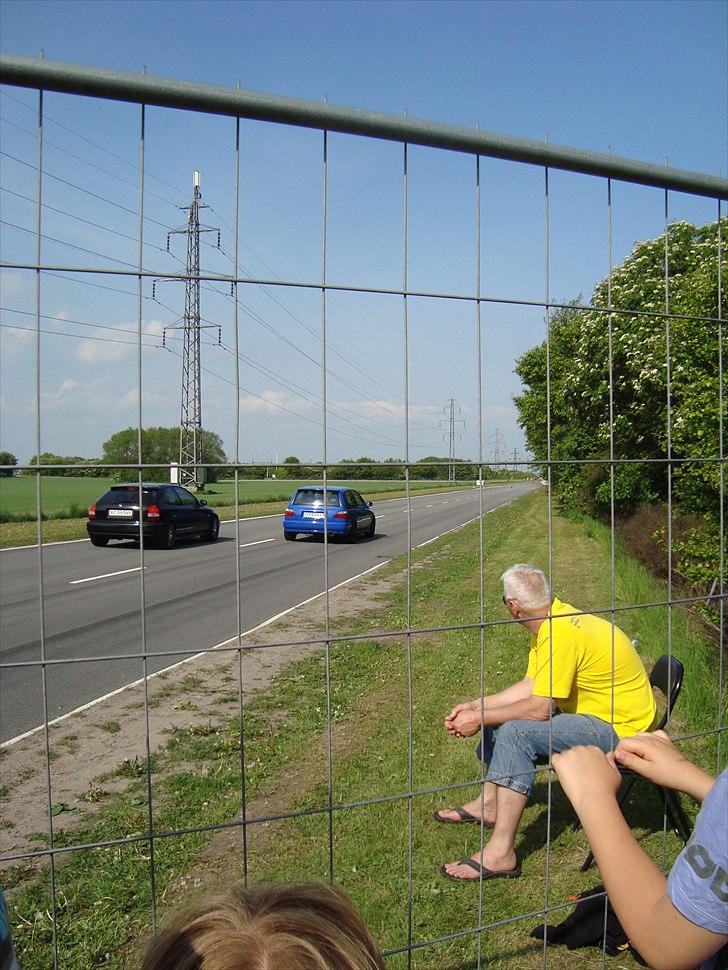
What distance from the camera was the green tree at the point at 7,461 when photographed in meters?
1.53

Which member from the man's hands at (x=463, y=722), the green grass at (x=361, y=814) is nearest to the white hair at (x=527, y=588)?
the man's hands at (x=463, y=722)

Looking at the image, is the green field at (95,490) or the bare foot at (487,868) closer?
the green field at (95,490)

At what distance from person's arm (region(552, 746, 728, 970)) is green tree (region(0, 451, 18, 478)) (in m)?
1.17

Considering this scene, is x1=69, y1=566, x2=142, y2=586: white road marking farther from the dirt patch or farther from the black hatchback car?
the black hatchback car

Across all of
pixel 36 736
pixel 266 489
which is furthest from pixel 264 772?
pixel 266 489

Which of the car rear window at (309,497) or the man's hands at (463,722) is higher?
the car rear window at (309,497)

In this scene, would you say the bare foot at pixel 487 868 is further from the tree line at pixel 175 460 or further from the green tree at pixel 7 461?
the green tree at pixel 7 461

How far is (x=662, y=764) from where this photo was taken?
1.64m

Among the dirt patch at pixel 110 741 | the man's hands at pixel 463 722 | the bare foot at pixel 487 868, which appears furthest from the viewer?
the dirt patch at pixel 110 741

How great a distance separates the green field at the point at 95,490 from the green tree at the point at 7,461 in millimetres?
15

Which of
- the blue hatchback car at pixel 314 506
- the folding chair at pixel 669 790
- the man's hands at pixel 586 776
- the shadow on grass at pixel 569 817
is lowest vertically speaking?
the shadow on grass at pixel 569 817

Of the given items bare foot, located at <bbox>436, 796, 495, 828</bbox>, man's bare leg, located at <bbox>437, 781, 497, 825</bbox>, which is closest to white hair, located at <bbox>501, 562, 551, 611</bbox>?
man's bare leg, located at <bbox>437, 781, 497, 825</bbox>

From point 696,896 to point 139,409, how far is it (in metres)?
1.27

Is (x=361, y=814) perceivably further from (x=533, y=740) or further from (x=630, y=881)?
(x=630, y=881)
